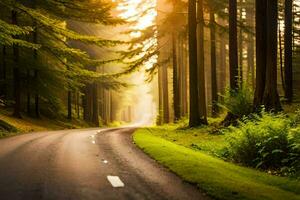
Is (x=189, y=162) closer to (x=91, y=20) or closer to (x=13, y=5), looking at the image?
(x=13, y=5)

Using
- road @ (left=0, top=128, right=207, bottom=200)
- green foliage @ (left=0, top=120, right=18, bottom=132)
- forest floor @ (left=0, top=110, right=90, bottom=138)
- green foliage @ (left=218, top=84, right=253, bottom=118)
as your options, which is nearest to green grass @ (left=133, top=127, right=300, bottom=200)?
road @ (left=0, top=128, right=207, bottom=200)

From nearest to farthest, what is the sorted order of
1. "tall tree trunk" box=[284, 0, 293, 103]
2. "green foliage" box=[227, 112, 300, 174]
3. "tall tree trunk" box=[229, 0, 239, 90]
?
"green foliage" box=[227, 112, 300, 174] → "tall tree trunk" box=[229, 0, 239, 90] → "tall tree trunk" box=[284, 0, 293, 103]

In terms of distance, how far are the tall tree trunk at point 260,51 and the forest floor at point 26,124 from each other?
13104 mm

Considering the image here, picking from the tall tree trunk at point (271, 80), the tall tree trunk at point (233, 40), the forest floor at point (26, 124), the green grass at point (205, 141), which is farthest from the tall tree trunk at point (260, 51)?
the forest floor at point (26, 124)

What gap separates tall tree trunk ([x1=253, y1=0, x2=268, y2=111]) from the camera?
21547 millimetres

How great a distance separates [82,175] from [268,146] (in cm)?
552

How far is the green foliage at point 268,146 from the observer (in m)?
13.0

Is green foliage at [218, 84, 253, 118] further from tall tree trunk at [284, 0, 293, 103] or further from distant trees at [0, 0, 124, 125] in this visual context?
distant trees at [0, 0, 124, 125]

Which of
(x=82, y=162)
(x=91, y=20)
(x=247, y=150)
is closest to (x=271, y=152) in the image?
(x=247, y=150)

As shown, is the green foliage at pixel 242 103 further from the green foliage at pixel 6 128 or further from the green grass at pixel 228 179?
the green foliage at pixel 6 128

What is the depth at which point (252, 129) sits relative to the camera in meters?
14.5

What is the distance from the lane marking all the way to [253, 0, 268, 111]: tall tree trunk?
11.6m

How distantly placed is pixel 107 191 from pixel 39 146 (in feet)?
31.5

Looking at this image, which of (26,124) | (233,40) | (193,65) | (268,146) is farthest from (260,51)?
(26,124)
